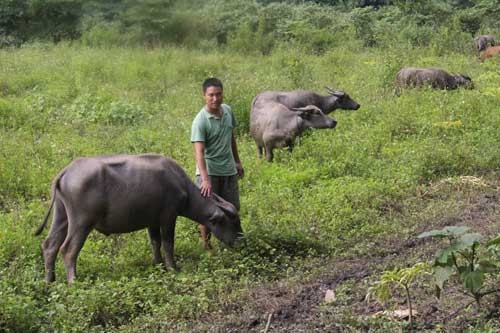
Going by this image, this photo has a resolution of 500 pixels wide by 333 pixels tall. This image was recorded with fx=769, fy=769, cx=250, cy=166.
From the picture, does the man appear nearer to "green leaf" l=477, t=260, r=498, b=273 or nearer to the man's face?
the man's face

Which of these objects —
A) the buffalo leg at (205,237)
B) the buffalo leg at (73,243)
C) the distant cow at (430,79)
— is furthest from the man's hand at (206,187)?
the distant cow at (430,79)

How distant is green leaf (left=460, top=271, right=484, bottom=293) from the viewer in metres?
4.56

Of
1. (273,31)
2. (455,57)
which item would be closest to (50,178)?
(455,57)

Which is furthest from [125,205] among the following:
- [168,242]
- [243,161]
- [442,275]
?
[243,161]

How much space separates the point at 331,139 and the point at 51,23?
48.6 ft

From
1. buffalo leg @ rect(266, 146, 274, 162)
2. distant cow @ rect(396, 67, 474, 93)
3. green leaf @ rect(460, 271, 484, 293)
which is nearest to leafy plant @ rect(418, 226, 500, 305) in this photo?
green leaf @ rect(460, 271, 484, 293)

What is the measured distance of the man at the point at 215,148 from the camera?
23.2 ft

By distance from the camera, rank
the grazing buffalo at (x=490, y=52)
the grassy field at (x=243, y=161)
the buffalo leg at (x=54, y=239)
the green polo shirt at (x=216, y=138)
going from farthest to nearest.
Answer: the grazing buffalo at (x=490, y=52), the green polo shirt at (x=216, y=138), the buffalo leg at (x=54, y=239), the grassy field at (x=243, y=161)

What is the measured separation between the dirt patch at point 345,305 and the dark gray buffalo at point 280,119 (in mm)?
4064

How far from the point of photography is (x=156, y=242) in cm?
729

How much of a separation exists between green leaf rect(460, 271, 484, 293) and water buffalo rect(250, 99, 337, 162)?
6.37 metres

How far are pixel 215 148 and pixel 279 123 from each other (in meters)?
3.86

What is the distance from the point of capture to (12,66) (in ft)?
55.2

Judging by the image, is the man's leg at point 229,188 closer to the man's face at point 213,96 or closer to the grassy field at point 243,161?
the grassy field at point 243,161
